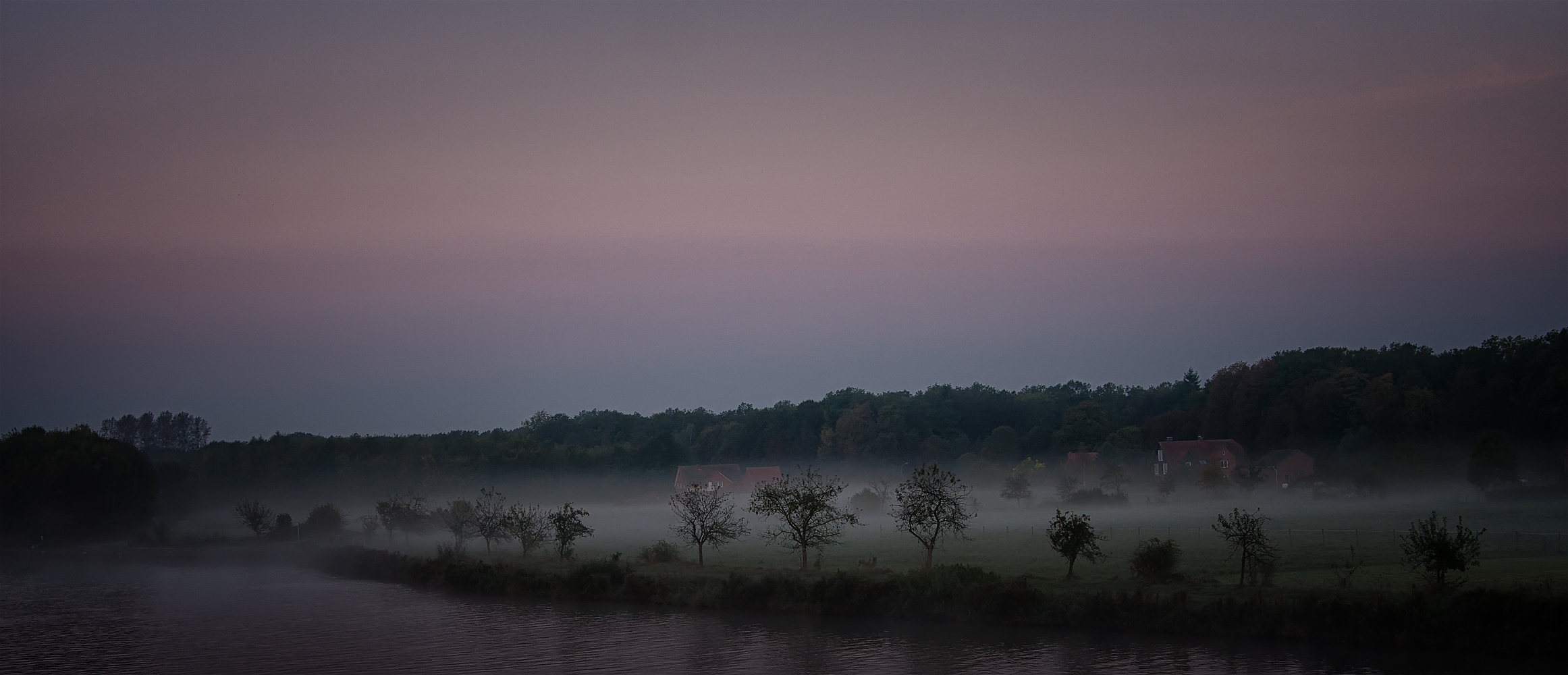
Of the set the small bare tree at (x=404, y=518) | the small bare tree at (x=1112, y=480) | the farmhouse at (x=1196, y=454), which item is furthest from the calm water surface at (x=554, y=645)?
the farmhouse at (x=1196, y=454)

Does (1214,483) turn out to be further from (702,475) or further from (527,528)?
(702,475)

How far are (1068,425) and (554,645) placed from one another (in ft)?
283

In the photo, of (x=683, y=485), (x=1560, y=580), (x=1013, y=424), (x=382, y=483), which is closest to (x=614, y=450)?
(x=683, y=485)

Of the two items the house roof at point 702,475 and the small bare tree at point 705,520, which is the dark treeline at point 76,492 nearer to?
the house roof at point 702,475

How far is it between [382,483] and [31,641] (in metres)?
99.8

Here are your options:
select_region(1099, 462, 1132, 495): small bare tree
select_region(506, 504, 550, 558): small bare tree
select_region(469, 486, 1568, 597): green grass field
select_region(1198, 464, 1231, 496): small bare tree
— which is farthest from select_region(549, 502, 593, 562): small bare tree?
select_region(1198, 464, 1231, 496): small bare tree

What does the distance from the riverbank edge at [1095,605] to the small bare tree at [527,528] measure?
6680 mm

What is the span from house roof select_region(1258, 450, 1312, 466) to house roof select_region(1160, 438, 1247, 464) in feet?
15.3

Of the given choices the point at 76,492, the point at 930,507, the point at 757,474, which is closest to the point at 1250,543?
the point at 930,507

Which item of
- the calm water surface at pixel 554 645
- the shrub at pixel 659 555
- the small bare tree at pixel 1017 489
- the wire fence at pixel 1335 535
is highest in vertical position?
→ the small bare tree at pixel 1017 489

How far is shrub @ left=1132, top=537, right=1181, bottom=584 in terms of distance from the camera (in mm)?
36719

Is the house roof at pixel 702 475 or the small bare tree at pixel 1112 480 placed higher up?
the house roof at pixel 702 475

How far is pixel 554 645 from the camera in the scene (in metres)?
35.2

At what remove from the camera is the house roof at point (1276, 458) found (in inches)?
3666
